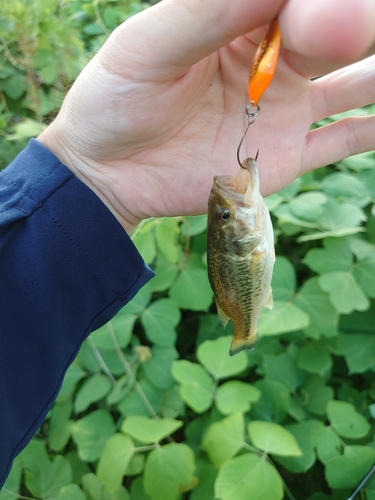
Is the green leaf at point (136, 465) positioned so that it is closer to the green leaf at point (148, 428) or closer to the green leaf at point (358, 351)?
the green leaf at point (148, 428)

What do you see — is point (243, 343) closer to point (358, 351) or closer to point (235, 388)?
point (235, 388)

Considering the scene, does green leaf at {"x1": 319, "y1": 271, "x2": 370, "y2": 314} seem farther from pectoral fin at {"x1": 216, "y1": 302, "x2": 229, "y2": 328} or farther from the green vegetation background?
pectoral fin at {"x1": 216, "y1": 302, "x2": 229, "y2": 328}

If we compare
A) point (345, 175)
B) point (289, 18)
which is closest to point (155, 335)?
point (345, 175)

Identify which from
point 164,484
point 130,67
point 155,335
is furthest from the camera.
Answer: point 155,335

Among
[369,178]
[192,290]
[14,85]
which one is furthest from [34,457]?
[14,85]

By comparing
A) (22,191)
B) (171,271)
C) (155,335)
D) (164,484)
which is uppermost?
(22,191)

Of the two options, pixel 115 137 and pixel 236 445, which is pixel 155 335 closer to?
pixel 236 445

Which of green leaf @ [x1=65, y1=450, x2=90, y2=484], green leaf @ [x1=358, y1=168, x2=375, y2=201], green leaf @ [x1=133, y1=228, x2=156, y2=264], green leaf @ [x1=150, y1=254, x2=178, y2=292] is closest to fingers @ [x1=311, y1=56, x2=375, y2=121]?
green leaf @ [x1=358, y1=168, x2=375, y2=201]
